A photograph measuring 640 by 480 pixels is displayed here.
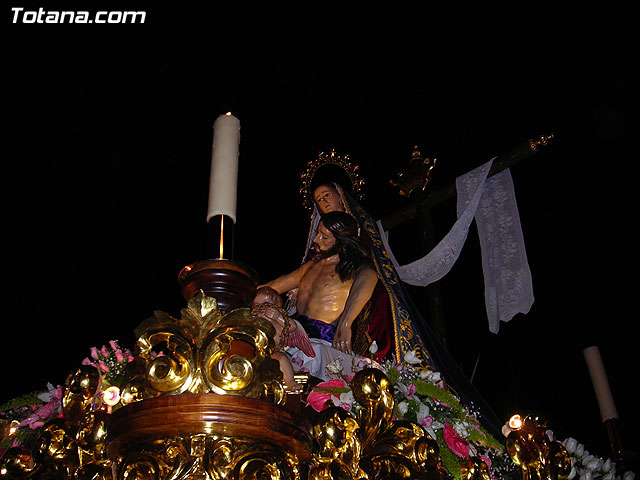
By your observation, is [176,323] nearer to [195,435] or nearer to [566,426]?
[195,435]

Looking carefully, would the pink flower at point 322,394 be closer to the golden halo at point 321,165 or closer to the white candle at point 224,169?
the white candle at point 224,169

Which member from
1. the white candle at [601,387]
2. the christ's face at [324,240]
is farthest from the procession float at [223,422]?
the christ's face at [324,240]

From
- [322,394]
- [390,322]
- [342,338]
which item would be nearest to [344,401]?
[322,394]

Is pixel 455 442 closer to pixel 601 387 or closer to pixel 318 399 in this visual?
pixel 318 399

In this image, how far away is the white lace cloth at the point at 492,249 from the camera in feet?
9.52

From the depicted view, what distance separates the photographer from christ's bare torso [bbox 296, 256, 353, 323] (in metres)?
2.66

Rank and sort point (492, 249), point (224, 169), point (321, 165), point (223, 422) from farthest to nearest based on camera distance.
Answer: point (321, 165)
point (492, 249)
point (224, 169)
point (223, 422)

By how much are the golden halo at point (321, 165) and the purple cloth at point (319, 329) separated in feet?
3.49

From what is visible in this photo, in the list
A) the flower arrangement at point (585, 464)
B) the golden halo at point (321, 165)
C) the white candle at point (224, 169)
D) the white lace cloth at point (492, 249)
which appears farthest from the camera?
the golden halo at point (321, 165)

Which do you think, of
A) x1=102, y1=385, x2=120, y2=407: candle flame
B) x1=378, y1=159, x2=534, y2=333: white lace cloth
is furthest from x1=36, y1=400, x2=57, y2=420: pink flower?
x1=378, y1=159, x2=534, y2=333: white lace cloth

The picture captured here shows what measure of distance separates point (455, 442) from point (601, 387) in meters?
1.53

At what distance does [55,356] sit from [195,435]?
10.1 ft

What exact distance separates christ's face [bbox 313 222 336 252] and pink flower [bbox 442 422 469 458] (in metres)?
1.79

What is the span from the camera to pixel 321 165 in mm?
3615
